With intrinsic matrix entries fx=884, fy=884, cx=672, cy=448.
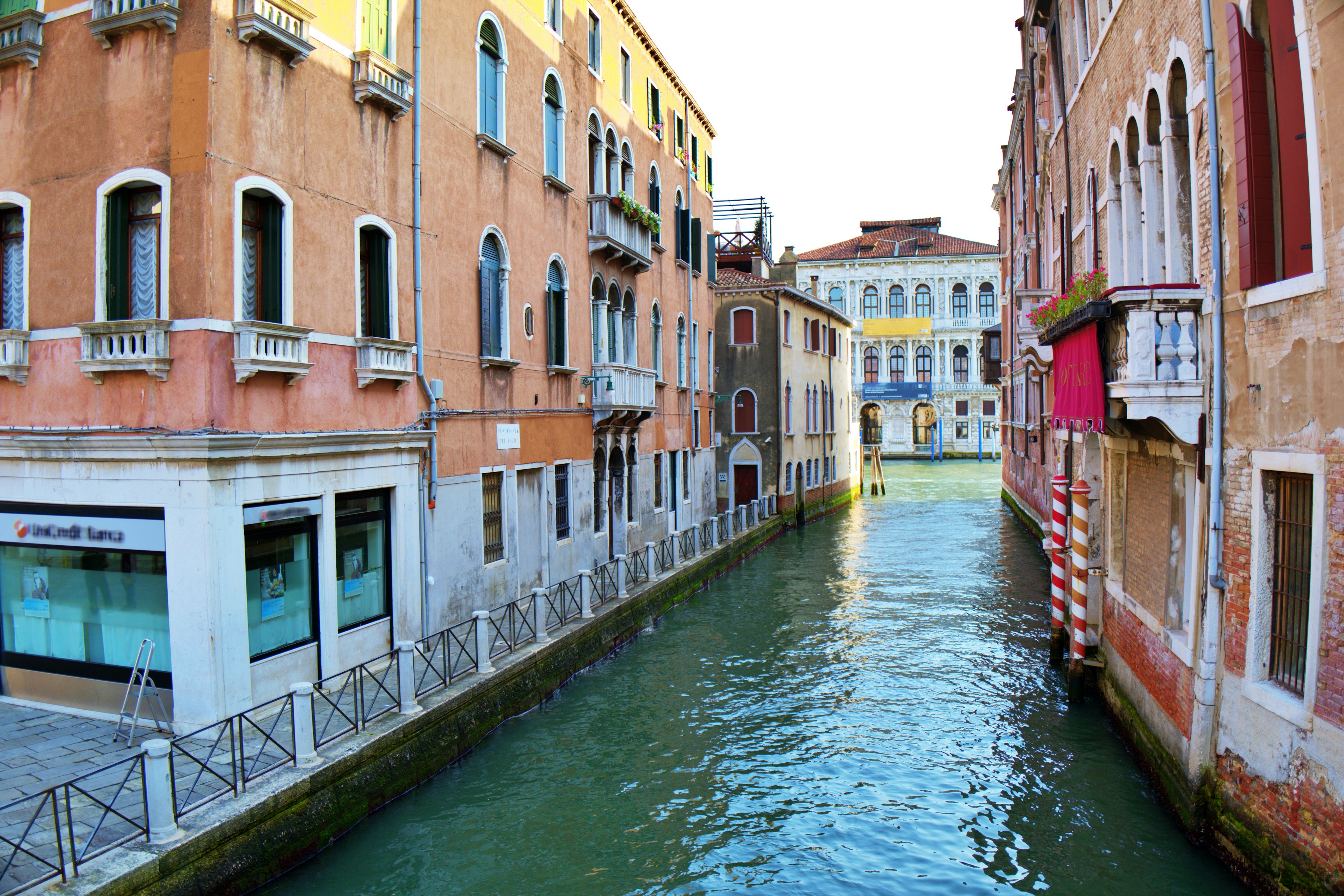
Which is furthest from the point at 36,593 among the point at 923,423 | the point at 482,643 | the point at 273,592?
the point at 923,423

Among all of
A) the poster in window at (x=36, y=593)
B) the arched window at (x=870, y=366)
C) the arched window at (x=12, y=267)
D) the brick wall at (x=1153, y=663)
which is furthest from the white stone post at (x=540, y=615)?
the arched window at (x=870, y=366)

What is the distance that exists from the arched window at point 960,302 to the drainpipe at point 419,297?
56.7m

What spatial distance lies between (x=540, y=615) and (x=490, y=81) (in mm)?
7362

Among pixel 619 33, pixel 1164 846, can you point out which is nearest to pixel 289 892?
pixel 1164 846

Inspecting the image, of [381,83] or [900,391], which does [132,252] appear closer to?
[381,83]

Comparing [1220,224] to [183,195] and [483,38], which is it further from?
[483,38]

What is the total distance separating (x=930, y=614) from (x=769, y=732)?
6892 mm

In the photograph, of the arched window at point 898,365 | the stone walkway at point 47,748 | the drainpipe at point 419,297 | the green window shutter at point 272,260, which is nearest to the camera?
the stone walkway at point 47,748

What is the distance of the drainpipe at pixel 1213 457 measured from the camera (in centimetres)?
634

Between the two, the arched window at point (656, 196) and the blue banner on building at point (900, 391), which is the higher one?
the arched window at point (656, 196)

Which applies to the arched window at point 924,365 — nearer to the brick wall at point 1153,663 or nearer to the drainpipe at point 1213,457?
the brick wall at point 1153,663

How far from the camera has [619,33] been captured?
17.3m

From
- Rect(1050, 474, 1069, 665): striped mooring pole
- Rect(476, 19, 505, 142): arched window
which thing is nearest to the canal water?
Rect(1050, 474, 1069, 665): striped mooring pole

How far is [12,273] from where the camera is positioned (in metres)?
8.45
